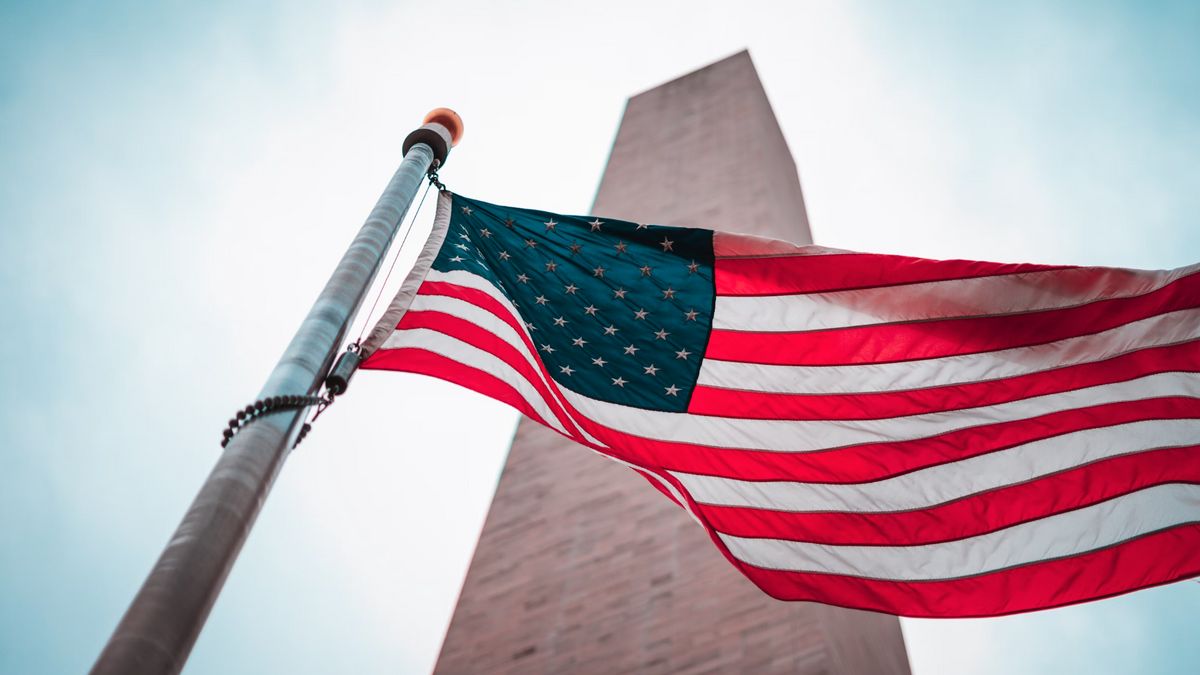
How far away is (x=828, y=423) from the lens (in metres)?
5.67

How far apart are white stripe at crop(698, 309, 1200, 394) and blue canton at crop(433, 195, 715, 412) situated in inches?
11.3

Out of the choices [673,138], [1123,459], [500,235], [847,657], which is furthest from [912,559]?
[673,138]

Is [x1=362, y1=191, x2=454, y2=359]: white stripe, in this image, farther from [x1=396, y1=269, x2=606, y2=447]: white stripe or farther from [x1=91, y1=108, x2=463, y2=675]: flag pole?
[x1=91, y1=108, x2=463, y2=675]: flag pole

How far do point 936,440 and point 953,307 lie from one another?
2.41 feet

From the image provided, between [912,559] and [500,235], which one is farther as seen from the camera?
[500,235]

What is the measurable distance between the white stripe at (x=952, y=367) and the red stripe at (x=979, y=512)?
56 centimetres

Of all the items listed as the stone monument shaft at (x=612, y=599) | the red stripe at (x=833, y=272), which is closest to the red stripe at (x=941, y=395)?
the red stripe at (x=833, y=272)

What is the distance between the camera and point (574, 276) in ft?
19.4

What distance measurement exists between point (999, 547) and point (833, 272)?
1.70 metres

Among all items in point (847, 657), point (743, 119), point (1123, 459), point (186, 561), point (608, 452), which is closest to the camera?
point (186, 561)

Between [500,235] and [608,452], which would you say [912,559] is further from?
[500,235]

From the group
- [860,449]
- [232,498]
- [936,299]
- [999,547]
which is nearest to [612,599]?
[860,449]

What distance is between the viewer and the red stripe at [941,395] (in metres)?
5.39

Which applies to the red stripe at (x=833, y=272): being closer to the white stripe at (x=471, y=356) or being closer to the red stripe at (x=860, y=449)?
the red stripe at (x=860, y=449)
